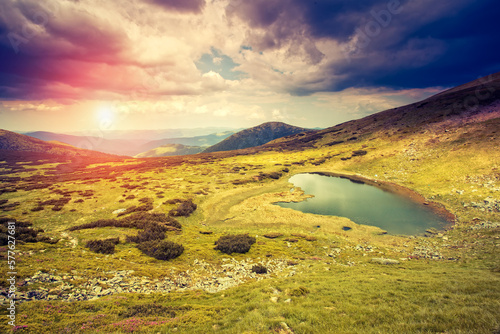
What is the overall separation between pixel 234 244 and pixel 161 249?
9.86 metres

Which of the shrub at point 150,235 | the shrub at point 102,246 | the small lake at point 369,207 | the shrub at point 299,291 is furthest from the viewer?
the small lake at point 369,207

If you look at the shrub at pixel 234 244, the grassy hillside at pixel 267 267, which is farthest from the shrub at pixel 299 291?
the shrub at pixel 234 244

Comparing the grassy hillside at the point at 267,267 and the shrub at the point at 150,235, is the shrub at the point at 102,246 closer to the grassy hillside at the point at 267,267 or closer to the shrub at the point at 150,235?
the grassy hillside at the point at 267,267

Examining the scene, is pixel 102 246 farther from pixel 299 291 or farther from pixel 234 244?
pixel 299 291

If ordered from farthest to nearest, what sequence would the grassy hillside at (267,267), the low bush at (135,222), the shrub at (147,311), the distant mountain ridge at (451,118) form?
the distant mountain ridge at (451,118), the low bush at (135,222), the shrub at (147,311), the grassy hillside at (267,267)

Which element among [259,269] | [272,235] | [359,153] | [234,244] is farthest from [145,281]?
[359,153]

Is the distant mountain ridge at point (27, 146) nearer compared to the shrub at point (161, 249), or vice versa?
the shrub at point (161, 249)

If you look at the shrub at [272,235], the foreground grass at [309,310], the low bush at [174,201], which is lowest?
the shrub at [272,235]

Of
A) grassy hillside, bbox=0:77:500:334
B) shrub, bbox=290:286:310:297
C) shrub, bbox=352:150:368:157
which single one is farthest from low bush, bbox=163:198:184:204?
shrub, bbox=352:150:368:157

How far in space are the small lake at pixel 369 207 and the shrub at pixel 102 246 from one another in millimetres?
38824

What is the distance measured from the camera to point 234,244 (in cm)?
2747

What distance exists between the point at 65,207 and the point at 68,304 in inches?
1679

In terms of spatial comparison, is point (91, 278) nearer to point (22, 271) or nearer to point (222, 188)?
point (22, 271)

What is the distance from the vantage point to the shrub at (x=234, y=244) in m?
26.7
